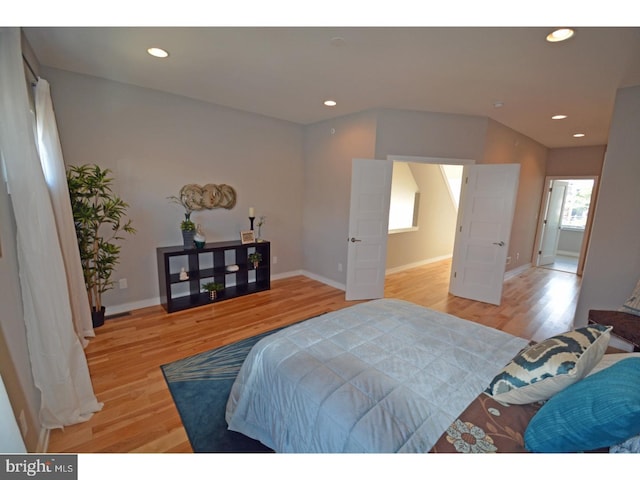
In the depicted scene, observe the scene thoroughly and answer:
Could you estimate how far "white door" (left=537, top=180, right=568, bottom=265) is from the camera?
5.96 meters

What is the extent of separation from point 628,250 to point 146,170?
5210 millimetres

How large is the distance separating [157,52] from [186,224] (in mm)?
1820

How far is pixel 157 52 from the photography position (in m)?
2.35

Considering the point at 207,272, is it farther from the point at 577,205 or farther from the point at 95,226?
the point at 577,205

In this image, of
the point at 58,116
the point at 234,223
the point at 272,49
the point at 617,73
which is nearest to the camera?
the point at 272,49

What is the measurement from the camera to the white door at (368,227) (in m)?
3.71

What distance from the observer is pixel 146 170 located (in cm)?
333

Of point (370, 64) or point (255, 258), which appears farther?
point (255, 258)

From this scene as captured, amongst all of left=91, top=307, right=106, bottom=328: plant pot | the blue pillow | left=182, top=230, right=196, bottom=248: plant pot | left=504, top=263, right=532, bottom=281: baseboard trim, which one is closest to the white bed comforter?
the blue pillow

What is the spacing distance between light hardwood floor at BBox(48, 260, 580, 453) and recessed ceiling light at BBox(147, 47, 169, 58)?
2.56 m

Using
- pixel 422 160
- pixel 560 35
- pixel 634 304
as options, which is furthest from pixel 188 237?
pixel 634 304
